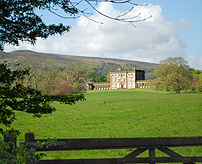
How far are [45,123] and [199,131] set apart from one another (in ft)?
37.4

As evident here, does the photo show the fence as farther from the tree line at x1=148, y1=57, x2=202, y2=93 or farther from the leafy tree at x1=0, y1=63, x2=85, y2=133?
the tree line at x1=148, y1=57, x2=202, y2=93

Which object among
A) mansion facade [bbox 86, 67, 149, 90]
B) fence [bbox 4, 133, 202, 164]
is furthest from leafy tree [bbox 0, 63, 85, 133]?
mansion facade [bbox 86, 67, 149, 90]

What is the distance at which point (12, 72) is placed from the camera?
23.9 feet

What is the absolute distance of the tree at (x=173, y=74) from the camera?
6812 centimetres

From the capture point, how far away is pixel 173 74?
6725cm

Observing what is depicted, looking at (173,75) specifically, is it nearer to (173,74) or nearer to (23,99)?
(173,74)

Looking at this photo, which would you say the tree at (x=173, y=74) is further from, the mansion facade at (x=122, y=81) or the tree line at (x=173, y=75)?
the mansion facade at (x=122, y=81)

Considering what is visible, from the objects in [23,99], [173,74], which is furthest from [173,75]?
[23,99]

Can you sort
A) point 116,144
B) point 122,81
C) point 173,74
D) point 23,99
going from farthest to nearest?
point 122,81 < point 173,74 < point 23,99 < point 116,144

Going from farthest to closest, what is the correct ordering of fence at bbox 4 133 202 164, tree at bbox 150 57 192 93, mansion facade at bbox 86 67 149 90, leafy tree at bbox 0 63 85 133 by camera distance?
mansion facade at bbox 86 67 149 90 < tree at bbox 150 57 192 93 < leafy tree at bbox 0 63 85 133 < fence at bbox 4 133 202 164

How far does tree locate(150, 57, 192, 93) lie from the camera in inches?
2682

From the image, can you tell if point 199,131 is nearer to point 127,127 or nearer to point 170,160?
point 127,127

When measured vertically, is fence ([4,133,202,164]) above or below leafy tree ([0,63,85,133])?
below

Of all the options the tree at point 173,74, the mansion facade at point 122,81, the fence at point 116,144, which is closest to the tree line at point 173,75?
the tree at point 173,74
